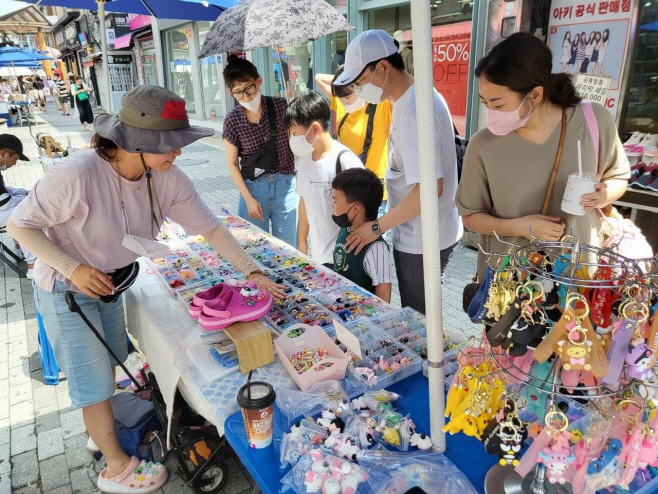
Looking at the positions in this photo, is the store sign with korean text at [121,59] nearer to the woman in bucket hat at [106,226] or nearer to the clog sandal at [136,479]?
the woman in bucket hat at [106,226]

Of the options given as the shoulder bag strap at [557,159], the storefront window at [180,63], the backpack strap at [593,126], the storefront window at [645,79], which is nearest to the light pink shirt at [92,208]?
the shoulder bag strap at [557,159]

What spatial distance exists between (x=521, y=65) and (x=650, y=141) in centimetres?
303

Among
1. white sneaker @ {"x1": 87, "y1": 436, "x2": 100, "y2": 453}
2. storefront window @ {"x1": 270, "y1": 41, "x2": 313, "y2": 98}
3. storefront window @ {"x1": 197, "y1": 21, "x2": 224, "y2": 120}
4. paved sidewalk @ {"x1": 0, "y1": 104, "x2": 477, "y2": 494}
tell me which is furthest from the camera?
storefront window @ {"x1": 197, "y1": 21, "x2": 224, "y2": 120}

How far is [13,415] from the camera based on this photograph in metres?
2.82

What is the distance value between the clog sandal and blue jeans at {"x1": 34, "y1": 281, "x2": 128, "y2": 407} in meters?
0.43

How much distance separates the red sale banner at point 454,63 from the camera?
5.42m

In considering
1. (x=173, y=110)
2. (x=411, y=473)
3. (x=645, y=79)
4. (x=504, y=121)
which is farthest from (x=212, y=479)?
(x=645, y=79)

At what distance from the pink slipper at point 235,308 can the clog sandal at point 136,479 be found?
909mm

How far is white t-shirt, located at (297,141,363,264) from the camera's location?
8.78ft

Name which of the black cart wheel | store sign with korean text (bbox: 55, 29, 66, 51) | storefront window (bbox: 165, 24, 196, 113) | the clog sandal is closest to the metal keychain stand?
the black cart wheel

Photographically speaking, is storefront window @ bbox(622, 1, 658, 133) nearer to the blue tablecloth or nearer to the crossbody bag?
the crossbody bag

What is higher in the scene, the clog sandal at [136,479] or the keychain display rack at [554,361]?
the keychain display rack at [554,361]

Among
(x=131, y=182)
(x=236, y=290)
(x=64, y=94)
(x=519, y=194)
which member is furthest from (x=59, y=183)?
(x=64, y=94)

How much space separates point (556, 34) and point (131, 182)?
4.28 meters
